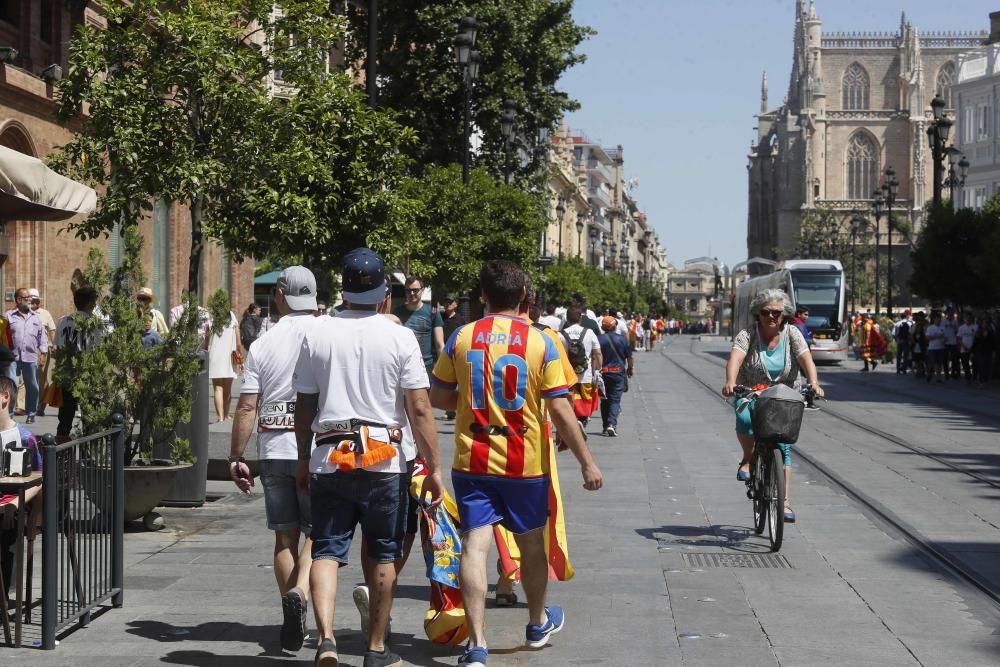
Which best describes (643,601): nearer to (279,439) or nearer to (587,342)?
(279,439)

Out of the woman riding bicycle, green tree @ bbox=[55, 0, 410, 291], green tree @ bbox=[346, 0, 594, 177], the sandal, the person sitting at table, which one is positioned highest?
green tree @ bbox=[346, 0, 594, 177]

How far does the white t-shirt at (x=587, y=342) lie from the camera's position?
54.4ft

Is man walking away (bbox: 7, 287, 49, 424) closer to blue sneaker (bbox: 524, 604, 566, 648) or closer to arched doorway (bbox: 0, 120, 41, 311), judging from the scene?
arched doorway (bbox: 0, 120, 41, 311)

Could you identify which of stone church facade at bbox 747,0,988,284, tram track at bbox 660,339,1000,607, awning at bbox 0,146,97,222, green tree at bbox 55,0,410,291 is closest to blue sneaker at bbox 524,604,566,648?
tram track at bbox 660,339,1000,607

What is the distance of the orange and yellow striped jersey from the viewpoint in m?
6.30

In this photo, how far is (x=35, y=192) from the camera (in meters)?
8.22

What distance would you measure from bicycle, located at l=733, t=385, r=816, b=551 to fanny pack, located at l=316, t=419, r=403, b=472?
12.5ft

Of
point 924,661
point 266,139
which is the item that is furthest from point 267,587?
point 266,139

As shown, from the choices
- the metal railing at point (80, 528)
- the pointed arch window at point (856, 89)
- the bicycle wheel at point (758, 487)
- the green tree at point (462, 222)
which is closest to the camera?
the metal railing at point (80, 528)

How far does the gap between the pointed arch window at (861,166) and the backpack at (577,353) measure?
117866 millimetres

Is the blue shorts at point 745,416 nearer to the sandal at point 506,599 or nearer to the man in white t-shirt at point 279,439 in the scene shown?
the sandal at point 506,599

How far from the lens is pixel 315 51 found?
15.9 meters

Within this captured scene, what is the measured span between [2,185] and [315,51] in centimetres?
839

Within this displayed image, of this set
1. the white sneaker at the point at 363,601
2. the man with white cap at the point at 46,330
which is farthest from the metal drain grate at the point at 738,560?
the man with white cap at the point at 46,330
